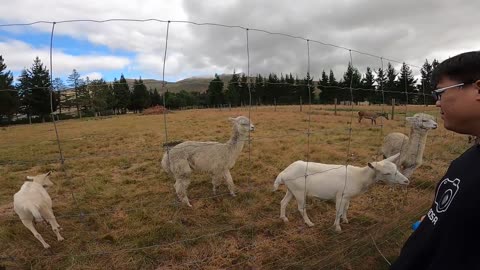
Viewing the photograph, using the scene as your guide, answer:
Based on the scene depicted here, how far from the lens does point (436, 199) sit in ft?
5.27

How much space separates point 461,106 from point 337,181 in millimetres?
4235

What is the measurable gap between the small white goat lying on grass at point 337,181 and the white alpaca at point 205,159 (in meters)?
1.73

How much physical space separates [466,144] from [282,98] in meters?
20.9

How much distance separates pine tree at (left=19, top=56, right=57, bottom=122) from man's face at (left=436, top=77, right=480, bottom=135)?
5.91m

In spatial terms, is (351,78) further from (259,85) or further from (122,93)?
(259,85)

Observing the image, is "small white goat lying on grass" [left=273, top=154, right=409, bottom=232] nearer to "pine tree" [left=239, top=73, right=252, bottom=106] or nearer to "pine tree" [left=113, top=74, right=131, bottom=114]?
"pine tree" [left=239, top=73, right=252, bottom=106]

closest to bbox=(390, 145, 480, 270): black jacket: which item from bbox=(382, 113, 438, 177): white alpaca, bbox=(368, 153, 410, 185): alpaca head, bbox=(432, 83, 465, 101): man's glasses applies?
bbox=(432, 83, 465, 101): man's glasses

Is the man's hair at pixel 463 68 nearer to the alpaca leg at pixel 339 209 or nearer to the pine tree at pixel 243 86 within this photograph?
the pine tree at pixel 243 86

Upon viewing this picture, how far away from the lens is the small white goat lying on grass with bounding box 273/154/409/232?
5.48 meters

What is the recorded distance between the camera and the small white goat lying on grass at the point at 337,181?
548 centimetres

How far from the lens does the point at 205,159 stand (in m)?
7.23

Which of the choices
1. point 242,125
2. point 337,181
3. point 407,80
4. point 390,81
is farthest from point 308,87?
point 407,80

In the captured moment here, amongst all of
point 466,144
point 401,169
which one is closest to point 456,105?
point 401,169

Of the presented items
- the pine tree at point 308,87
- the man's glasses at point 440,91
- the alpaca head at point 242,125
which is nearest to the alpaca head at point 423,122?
the pine tree at point 308,87
